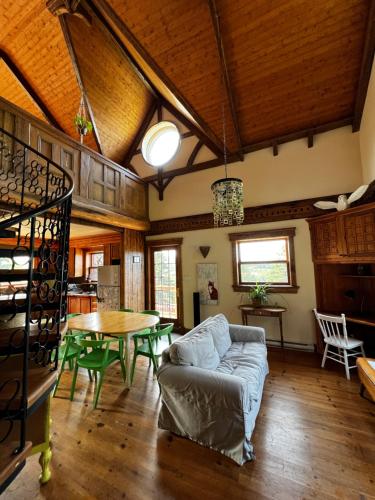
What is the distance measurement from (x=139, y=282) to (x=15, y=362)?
166 inches

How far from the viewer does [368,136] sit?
11.2 feet

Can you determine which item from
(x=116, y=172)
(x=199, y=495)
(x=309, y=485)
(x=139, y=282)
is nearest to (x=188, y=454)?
(x=199, y=495)

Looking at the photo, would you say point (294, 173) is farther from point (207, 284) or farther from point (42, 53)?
point (42, 53)

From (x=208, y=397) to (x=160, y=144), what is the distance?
579 centimetres

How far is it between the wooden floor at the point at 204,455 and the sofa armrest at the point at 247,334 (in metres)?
0.69

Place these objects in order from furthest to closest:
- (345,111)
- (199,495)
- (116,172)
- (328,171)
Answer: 1. (116,172)
2. (328,171)
3. (345,111)
4. (199,495)

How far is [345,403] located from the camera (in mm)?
2566

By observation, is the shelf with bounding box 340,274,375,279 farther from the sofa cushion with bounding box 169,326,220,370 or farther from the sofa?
the sofa cushion with bounding box 169,326,220,370

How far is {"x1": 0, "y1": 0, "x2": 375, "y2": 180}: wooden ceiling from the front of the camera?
3041 millimetres

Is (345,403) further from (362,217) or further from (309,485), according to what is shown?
(362,217)

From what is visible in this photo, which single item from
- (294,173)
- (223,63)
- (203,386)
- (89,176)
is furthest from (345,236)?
(89,176)

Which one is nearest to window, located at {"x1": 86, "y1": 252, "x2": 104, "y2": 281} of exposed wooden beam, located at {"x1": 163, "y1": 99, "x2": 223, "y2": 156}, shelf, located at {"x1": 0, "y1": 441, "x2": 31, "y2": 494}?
exposed wooden beam, located at {"x1": 163, "y1": 99, "x2": 223, "y2": 156}

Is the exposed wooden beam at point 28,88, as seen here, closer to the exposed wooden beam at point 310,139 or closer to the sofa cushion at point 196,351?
the exposed wooden beam at point 310,139

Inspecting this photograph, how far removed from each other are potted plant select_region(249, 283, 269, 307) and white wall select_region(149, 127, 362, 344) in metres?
0.20
